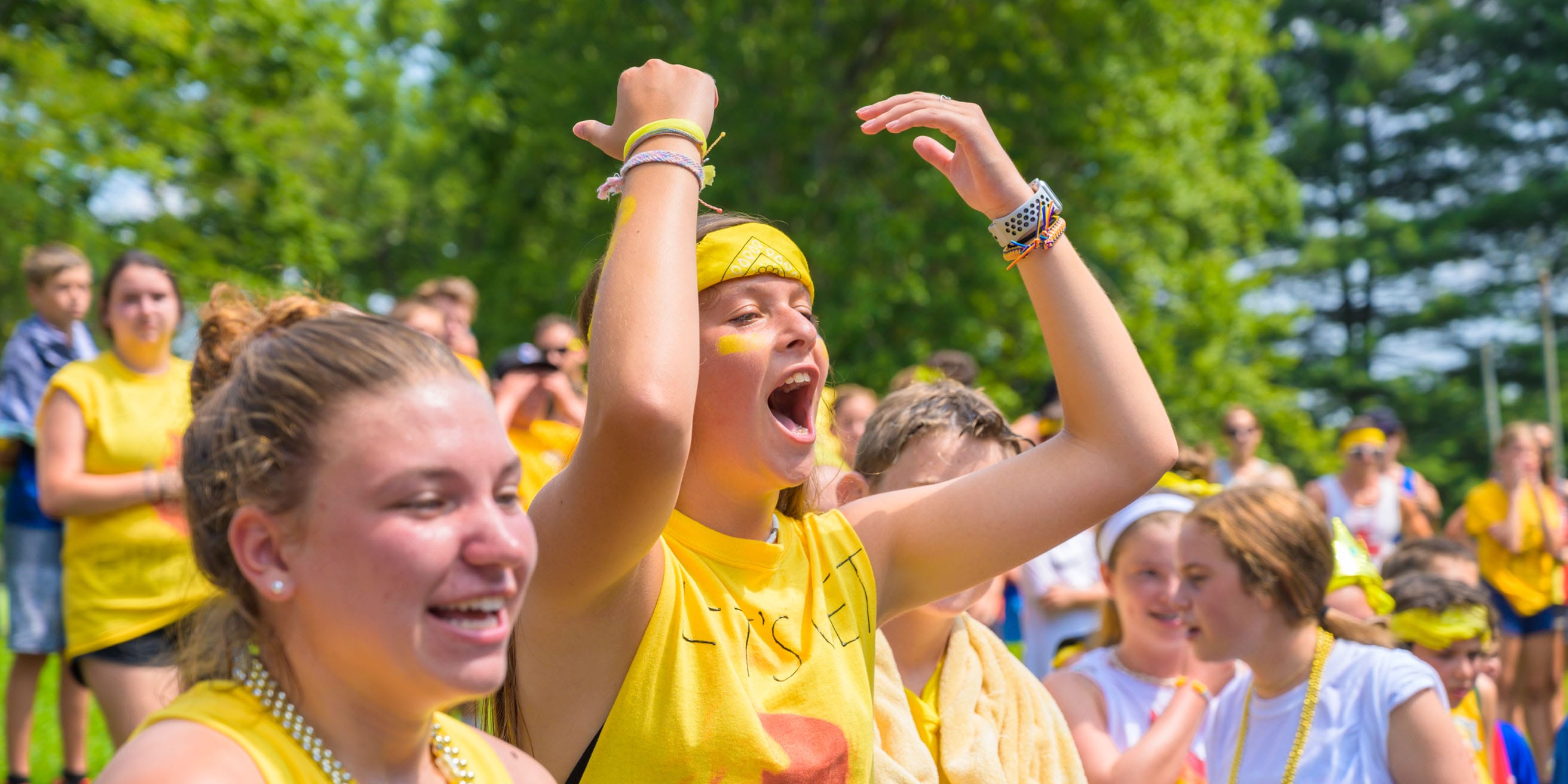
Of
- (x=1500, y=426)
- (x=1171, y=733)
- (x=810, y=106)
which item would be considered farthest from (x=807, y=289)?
(x=1500, y=426)

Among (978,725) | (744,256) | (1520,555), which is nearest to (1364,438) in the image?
(1520,555)

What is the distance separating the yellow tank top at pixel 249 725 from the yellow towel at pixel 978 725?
1288mm

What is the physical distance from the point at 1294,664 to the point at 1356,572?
0.81 m

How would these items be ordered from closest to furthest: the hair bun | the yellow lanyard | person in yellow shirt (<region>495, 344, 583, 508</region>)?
the hair bun < the yellow lanyard < person in yellow shirt (<region>495, 344, 583, 508</region>)

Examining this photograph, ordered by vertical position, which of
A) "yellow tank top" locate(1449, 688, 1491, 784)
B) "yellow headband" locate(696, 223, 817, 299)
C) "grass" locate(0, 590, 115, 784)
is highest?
"yellow headband" locate(696, 223, 817, 299)

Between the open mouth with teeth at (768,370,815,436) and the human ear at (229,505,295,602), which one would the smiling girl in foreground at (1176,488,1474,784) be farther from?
the human ear at (229,505,295,602)

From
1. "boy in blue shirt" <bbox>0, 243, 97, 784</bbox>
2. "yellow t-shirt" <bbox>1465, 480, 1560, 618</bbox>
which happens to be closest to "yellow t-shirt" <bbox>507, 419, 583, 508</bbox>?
"boy in blue shirt" <bbox>0, 243, 97, 784</bbox>

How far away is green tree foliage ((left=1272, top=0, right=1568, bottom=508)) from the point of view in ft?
112

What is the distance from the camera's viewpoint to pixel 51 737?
6.76m

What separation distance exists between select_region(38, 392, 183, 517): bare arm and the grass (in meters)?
1.17

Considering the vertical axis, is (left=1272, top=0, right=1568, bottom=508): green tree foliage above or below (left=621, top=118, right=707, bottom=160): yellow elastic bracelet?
above

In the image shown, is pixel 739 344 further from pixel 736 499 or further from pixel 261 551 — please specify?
pixel 261 551

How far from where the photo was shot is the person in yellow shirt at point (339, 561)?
51.1 inches

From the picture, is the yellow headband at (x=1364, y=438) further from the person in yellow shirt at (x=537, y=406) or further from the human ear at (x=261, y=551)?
the human ear at (x=261, y=551)
